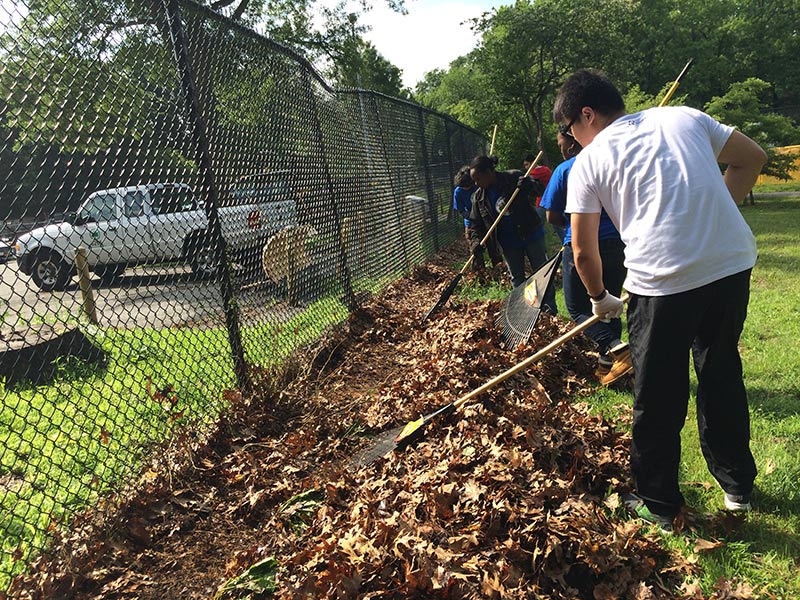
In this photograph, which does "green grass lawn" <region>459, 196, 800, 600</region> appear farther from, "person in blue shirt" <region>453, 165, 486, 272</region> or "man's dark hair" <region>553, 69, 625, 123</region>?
"person in blue shirt" <region>453, 165, 486, 272</region>

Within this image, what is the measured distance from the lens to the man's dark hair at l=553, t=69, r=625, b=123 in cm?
281

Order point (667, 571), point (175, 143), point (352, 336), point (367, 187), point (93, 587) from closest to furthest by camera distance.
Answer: point (667, 571) → point (93, 587) → point (175, 143) → point (352, 336) → point (367, 187)

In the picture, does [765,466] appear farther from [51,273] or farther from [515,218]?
[51,273]

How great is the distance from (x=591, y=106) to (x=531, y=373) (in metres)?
2.12

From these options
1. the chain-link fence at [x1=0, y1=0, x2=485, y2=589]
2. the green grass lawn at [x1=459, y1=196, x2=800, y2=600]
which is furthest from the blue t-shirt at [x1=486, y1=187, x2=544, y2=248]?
the chain-link fence at [x1=0, y1=0, x2=485, y2=589]

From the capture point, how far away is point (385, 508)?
8.82 ft

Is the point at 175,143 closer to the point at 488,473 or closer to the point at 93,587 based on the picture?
the point at 93,587

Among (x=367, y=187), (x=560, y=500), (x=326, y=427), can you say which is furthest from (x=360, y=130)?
(x=560, y=500)

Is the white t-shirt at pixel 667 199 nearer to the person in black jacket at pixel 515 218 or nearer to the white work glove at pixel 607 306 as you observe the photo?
the white work glove at pixel 607 306

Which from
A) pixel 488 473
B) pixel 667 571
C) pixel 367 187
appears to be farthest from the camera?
pixel 367 187

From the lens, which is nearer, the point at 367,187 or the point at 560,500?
the point at 560,500

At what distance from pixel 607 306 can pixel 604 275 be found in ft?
4.32

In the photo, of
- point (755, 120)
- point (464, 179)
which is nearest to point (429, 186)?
point (464, 179)

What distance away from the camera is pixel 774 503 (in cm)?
270
